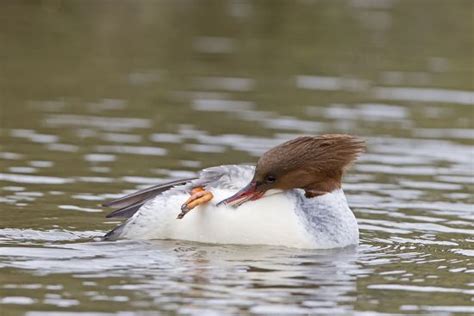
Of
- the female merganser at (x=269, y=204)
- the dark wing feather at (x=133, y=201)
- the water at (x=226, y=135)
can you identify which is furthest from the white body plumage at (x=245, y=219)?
the dark wing feather at (x=133, y=201)

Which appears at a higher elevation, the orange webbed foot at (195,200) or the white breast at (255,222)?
the orange webbed foot at (195,200)

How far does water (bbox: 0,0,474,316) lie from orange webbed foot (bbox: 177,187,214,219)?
31cm

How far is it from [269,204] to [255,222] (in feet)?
0.53

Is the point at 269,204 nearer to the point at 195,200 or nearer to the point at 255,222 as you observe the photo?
the point at 255,222

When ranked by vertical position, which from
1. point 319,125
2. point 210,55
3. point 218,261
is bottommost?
point 218,261

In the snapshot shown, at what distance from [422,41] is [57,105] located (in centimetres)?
752

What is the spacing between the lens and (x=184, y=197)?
10508 millimetres

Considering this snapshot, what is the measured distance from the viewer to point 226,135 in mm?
15297

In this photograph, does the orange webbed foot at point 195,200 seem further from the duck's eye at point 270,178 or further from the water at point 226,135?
the duck's eye at point 270,178

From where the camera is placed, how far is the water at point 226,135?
926 centimetres

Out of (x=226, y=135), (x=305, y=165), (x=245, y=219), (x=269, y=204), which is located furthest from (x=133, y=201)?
(x=226, y=135)

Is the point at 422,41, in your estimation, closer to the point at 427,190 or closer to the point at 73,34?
the point at 73,34

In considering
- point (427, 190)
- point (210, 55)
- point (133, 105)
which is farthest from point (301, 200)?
point (210, 55)

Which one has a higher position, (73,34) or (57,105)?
(73,34)
